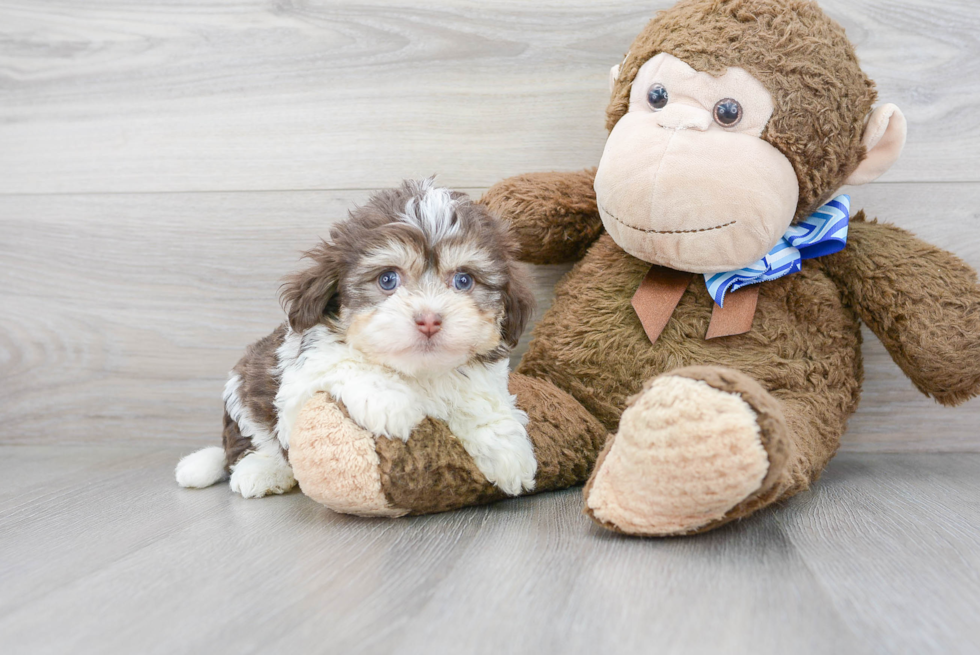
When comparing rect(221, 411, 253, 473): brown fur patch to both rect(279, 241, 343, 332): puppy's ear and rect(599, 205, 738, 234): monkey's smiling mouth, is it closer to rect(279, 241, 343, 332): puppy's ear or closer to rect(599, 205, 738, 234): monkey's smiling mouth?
rect(279, 241, 343, 332): puppy's ear

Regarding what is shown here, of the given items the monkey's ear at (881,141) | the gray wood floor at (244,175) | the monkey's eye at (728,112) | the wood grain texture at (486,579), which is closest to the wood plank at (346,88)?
the gray wood floor at (244,175)

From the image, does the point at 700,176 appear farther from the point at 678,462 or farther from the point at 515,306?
the point at 678,462

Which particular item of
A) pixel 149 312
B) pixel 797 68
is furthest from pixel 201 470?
pixel 797 68

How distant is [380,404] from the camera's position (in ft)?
Answer: 3.88

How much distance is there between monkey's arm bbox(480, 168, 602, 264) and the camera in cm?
153

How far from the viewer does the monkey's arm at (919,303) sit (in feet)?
4.44

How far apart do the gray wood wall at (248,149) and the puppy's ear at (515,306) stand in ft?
1.46

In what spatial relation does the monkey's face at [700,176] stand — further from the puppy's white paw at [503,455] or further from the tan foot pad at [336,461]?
the tan foot pad at [336,461]

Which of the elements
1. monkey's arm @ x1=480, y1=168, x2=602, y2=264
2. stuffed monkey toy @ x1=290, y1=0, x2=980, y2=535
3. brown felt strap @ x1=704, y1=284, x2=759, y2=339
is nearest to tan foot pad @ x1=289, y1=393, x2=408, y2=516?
stuffed monkey toy @ x1=290, y1=0, x2=980, y2=535

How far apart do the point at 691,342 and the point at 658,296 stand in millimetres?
107

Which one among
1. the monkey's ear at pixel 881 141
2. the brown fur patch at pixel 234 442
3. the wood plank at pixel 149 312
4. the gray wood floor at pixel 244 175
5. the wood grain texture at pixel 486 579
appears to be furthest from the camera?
the wood plank at pixel 149 312

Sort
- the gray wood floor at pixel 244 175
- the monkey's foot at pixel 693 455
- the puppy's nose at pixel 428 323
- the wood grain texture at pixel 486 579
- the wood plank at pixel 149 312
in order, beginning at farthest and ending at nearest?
the wood plank at pixel 149 312 < the gray wood floor at pixel 244 175 < the puppy's nose at pixel 428 323 < the monkey's foot at pixel 693 455 < the wood grain texture at pixel 486 579

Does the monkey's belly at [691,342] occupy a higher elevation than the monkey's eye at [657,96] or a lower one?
lower

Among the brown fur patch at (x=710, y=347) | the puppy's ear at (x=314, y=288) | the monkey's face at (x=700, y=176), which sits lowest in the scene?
the brown fur patch at (x=710, y=347)
